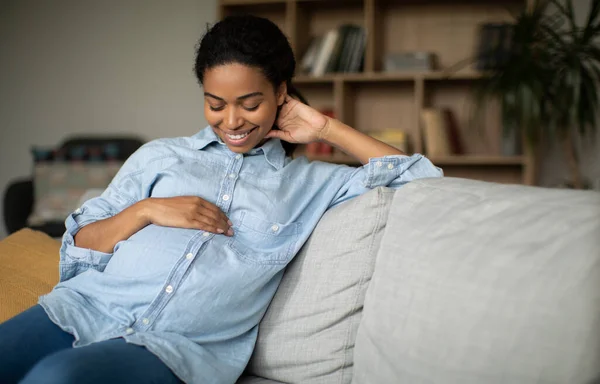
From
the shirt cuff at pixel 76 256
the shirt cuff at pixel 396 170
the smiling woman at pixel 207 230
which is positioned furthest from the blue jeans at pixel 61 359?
the shirt cuff at pixel 396 170

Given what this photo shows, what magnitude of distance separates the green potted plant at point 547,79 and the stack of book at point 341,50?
2.78 ft

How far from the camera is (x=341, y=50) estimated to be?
372 centimetres

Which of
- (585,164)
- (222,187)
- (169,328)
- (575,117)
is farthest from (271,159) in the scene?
(585,164)

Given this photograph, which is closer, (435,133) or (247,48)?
(247,48)

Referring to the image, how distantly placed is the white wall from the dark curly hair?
9.52ft

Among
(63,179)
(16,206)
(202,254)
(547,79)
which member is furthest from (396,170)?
(16,206)

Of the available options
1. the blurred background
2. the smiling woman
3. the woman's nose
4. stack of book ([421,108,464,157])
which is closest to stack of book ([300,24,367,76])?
the blurred background

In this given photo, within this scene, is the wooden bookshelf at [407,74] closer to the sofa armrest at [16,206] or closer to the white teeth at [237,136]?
the sofa armrest at [16,206]

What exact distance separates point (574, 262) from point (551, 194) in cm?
18

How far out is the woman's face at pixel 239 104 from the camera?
1339mm

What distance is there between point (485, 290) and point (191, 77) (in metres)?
3.60

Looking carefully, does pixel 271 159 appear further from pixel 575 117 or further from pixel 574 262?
pixel 575 117

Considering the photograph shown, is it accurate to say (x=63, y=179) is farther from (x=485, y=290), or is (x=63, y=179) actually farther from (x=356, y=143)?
(x=485, y=290)

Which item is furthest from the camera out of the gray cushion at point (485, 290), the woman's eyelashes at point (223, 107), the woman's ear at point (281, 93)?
the woman's ear at point (281, 93)
